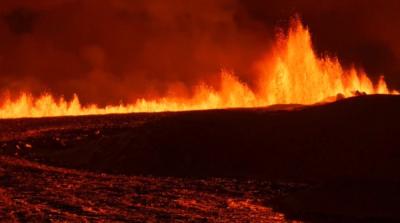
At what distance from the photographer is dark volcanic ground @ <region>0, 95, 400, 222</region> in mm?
24094

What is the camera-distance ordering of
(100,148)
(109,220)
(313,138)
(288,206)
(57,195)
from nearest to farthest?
(109,220)
(288,206)
(57,195)
(313,138)
(100,148)

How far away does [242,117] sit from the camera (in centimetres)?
4406

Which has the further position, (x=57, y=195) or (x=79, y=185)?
(x=79, y=185)

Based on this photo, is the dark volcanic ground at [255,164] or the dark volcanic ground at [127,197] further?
the dark volcanic ground at [255,164]

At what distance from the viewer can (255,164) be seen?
118 ft

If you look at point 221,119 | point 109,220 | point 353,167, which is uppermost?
point 221,119

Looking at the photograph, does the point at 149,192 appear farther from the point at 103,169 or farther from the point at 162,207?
the point at 103,169

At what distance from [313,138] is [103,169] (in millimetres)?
14453

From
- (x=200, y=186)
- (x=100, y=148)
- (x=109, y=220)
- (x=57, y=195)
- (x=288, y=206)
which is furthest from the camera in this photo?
(x=100, y=148)

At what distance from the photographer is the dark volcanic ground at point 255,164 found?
949 inches

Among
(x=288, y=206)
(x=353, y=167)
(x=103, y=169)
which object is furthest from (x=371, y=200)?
(x=103, y=169)

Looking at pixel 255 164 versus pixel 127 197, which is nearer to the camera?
pixel 127 197

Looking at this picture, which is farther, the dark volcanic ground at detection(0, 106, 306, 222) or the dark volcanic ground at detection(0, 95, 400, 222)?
the dark volcanic ground at detection(0, 95, 400, 222)

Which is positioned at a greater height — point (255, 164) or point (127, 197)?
point (255, 164)
